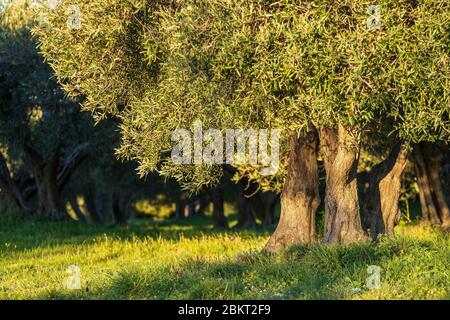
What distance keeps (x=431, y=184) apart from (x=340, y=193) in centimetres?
1172

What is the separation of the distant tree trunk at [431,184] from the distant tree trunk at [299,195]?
9.27 metres

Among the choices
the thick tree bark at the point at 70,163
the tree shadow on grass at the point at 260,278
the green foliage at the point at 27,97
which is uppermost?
the green foliage at the point at 27,97

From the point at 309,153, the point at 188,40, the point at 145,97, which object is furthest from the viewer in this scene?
the point at 309,153

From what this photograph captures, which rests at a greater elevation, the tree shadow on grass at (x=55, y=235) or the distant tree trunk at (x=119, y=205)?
the distant tree trunk at (x=119, y=205)

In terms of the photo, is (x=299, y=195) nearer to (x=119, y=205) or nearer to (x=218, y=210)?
(x=218, y=210)

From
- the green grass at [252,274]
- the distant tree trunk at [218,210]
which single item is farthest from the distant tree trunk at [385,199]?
the distant tree trunk at [218,210]

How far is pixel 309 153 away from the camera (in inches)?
818

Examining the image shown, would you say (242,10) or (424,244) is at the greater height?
(242,10)

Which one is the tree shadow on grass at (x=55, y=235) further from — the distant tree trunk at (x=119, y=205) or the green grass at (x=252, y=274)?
the distant tree trunk at (x=119, y=205)

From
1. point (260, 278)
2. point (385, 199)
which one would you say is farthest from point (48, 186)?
point (260, 278)

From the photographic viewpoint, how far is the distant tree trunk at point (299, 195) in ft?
66.8

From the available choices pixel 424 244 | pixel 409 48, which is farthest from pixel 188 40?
pixel 424 244

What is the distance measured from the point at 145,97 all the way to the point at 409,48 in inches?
261
